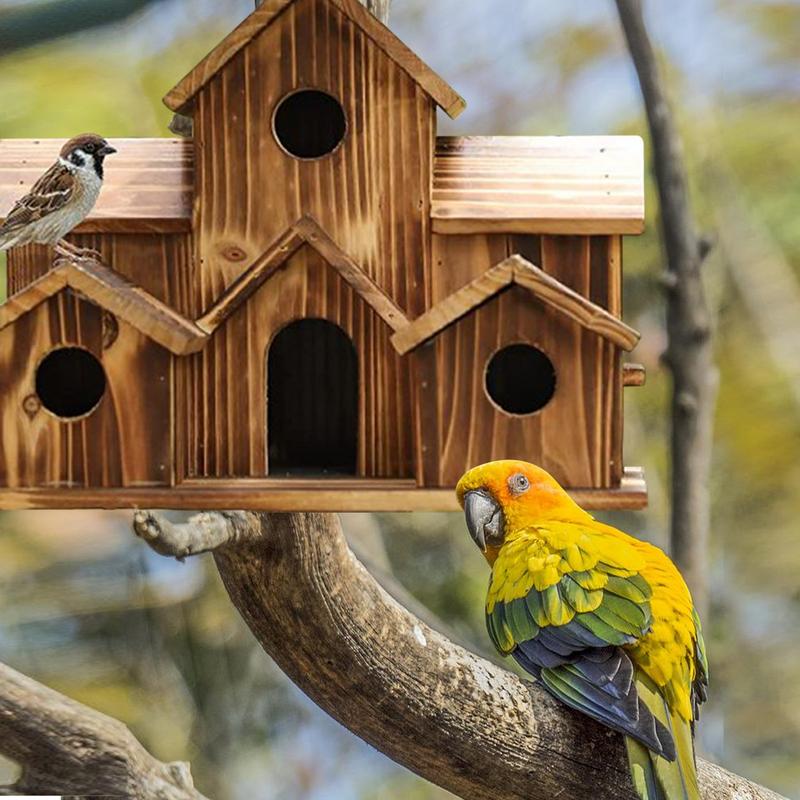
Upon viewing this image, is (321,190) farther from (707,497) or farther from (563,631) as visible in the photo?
(707,497)

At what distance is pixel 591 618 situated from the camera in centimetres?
140

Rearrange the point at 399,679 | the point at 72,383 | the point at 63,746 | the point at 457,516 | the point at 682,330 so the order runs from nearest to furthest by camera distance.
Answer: the point at 72,383 → the point at 399,679 → the point at 63,746 → the point at 682,330 → the point at 457,516

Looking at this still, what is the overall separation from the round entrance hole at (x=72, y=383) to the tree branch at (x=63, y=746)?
19.8 inches

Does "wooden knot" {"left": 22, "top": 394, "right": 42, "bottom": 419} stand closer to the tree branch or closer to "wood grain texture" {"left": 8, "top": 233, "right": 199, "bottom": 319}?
"wood grain texture" {"left": 8, "top": 233, "right": 199, "bottom": 319}

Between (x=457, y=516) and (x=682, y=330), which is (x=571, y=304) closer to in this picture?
(x=682, y=330)

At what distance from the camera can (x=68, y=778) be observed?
189 centimetres

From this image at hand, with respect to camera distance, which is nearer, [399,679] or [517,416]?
[517,416]

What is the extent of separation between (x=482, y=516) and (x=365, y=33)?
562 mm

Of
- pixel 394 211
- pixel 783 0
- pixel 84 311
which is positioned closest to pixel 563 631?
pixel 394 211

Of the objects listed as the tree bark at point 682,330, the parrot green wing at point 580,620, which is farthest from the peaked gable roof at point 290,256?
the tree bark at point 682,330

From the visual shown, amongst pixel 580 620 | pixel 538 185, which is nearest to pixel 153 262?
pixel 538 185

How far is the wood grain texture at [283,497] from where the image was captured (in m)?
1.37

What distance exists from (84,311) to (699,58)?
1.85m

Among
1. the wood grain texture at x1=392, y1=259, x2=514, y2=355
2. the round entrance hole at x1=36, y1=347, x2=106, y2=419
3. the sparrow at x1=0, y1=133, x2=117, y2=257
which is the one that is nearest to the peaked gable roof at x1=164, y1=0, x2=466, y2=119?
the sparrow at x1=0, y1=133, x2=117, y2=257
